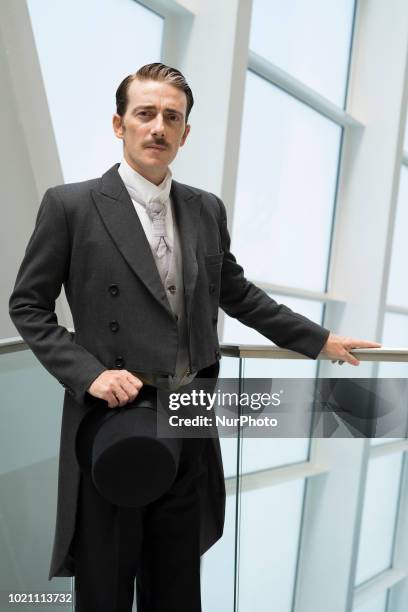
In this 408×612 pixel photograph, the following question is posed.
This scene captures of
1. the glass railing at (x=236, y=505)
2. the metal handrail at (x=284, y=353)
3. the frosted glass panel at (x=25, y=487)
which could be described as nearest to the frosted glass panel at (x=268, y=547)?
the glass railing at (x=236, y=505)

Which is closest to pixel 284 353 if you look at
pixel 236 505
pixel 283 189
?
pixel 236 505

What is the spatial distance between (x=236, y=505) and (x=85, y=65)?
2.72m

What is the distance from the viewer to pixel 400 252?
8.25m

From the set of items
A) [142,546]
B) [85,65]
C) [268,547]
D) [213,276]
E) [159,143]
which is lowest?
[268,547]

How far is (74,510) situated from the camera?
1.67m

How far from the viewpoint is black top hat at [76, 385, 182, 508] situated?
152 centimetres

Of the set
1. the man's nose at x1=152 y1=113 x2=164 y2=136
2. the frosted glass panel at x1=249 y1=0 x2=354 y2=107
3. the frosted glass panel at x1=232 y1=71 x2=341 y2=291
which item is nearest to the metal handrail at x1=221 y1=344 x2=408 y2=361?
the man's nose at x1=152 y1=113 x2=164 y2=136

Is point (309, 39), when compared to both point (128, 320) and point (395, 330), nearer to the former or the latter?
point (395, 330)

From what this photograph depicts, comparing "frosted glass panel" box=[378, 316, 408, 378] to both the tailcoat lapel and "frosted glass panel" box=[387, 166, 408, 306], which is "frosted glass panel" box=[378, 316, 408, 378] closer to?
"frosted glass panel" box=[387, 166, 408, 306]

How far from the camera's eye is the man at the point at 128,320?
163cm

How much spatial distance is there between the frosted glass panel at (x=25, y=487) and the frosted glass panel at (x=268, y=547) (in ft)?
1.82

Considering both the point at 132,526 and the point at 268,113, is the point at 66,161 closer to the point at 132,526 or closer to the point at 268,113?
the point at 268,113

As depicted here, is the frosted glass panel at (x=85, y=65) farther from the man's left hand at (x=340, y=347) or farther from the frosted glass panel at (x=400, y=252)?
the frosted glass panel at (x=400, y=252)
